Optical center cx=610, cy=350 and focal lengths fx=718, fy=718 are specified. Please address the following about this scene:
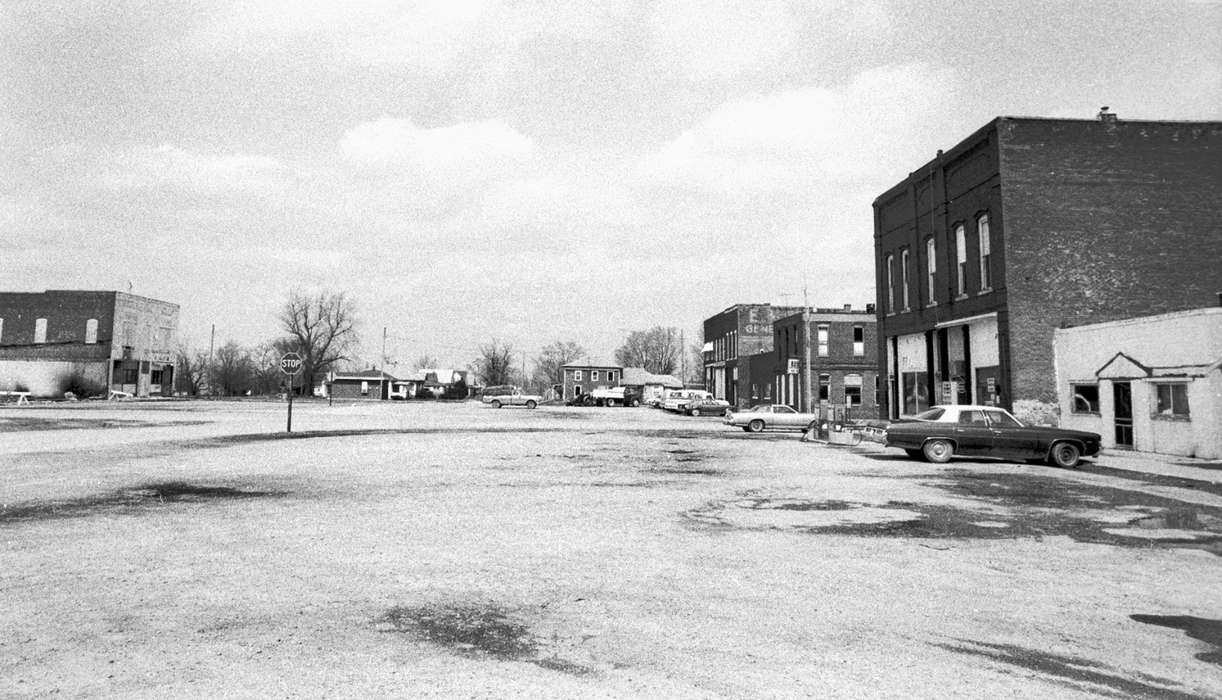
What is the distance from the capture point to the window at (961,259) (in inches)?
1040

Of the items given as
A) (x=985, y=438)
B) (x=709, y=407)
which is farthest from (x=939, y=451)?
(x=709, y=407)

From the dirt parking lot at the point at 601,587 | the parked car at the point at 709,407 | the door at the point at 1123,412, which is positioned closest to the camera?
the dirt parking lot at the point at 601,587

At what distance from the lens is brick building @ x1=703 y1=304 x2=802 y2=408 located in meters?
65.3

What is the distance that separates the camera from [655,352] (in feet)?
419

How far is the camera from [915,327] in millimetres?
30266

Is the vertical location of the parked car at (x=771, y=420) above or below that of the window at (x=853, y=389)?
below

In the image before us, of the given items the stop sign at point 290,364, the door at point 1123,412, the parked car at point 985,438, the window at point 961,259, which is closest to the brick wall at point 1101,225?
the door at point 1123,412

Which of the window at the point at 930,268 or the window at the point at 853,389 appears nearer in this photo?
the window at the point at 930,268

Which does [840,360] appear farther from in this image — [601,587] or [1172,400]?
[601,587]

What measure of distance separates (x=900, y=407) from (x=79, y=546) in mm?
30771

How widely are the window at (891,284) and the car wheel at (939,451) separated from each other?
1658 centimetres

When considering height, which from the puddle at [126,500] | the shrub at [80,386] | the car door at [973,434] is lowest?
the puddle at [126,500]

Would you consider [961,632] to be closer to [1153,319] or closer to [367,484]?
[367,484]

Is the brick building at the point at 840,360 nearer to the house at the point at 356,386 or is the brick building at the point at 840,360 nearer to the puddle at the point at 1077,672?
the puddle at the point at 1077,672
